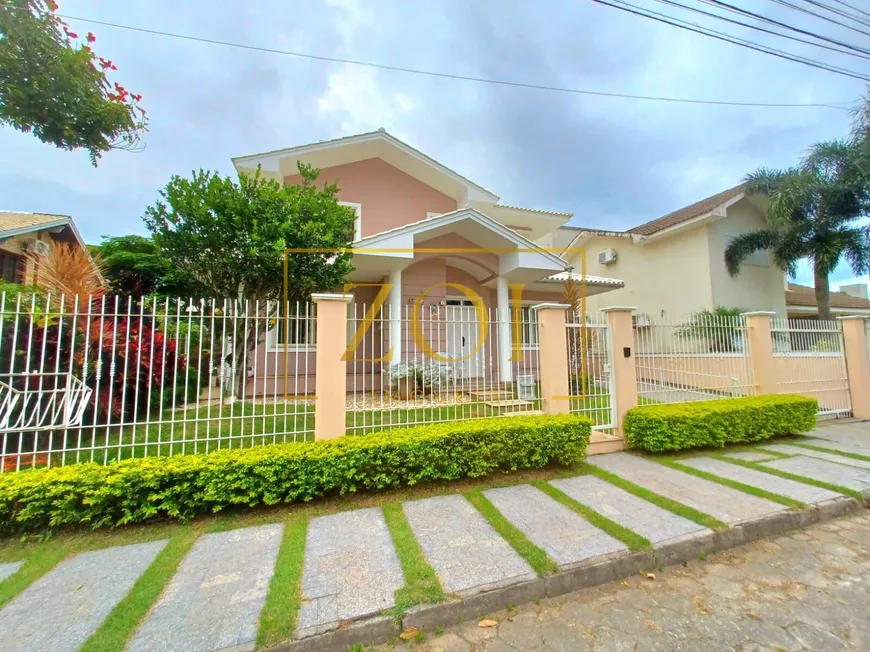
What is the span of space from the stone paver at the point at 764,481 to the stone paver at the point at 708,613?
1000 mm

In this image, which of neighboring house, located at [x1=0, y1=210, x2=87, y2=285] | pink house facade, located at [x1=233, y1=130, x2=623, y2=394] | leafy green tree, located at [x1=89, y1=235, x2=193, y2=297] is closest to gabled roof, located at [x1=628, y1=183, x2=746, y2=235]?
pink house facade, located at [x1=233, y1=130, x2=623, y2=394]

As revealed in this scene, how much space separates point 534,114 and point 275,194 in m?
6.93

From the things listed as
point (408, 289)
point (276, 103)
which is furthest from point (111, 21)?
point (408, 289)

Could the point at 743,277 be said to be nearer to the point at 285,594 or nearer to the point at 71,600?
the point at 285,594

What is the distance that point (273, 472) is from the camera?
3.85 metres

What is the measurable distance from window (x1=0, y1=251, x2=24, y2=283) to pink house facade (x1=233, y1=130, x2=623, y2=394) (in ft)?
34.6

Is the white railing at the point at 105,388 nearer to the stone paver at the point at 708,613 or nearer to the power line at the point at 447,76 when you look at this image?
the stone paver at the point at 708,613

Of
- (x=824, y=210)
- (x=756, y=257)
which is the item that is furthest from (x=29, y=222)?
(x=824, y=210)

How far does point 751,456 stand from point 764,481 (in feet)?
4.47

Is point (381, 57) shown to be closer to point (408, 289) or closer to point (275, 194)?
point (275, 194)

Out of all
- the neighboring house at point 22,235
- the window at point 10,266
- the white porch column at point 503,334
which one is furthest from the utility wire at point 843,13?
the window at point 10,266

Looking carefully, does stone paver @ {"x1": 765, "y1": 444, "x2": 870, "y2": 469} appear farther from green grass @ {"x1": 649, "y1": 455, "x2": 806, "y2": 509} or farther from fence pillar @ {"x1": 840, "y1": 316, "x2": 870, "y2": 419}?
fence pillar @ {"x1": 840, "y1": 316, "x2": 870, "y2": 419}

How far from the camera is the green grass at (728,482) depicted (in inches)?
161

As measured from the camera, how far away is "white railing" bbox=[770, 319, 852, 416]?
25.7 ft
